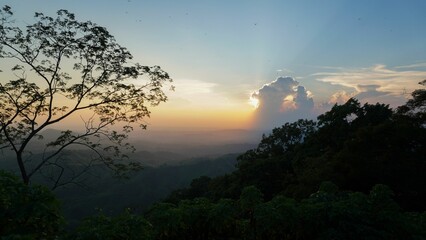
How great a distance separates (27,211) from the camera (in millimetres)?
5898

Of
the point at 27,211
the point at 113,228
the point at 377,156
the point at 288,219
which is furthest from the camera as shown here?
the point at 377,156

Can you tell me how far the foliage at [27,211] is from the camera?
591 centimetres

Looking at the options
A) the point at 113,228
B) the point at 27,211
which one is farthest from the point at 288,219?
the point at 27,211

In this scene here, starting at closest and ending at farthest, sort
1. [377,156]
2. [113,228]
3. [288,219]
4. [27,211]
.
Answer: [27,211]
[113,228]
[288,219]
[377,156]

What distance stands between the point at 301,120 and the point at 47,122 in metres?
40.8

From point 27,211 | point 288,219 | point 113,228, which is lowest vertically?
point 288,219

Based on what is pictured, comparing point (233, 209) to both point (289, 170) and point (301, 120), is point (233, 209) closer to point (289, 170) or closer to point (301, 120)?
point (289, 170)

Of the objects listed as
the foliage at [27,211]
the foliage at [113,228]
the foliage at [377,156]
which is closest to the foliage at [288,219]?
the foliage at [113,228]

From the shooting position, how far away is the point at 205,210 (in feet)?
28.0

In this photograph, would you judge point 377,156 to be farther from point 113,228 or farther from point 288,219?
point 113,228

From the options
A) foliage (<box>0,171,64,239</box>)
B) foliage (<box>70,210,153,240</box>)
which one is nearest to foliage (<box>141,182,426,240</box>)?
foliage (<box>70,210,153,240</box>)

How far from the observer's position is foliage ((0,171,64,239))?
591 cm

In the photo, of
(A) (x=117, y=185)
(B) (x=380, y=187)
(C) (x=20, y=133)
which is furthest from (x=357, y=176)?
(A) (x=117, y=185)

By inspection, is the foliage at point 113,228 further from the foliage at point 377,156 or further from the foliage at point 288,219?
the foliage at point 377,156
